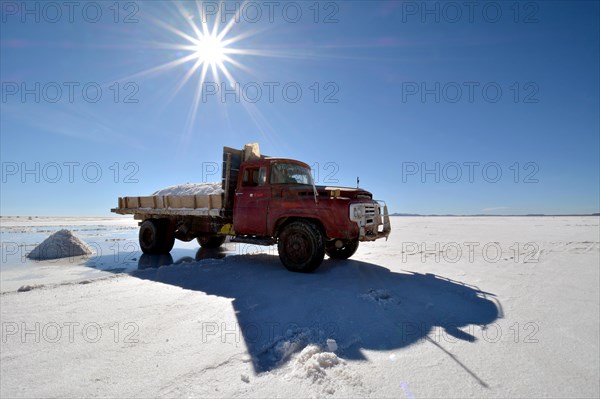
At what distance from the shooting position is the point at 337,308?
13.7ft

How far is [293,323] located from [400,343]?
1.29 m

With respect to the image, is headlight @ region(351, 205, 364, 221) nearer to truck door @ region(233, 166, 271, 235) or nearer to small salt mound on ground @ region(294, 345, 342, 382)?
truck door @ region(233, 166, 271, 235)

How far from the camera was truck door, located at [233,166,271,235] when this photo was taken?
721 cm

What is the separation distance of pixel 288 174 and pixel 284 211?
1071mm

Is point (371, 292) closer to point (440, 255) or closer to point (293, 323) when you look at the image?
point (293, 323)

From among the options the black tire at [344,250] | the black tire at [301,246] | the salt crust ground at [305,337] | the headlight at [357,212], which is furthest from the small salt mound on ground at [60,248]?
the headlight at [357,212]

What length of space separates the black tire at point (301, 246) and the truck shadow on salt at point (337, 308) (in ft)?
0.83

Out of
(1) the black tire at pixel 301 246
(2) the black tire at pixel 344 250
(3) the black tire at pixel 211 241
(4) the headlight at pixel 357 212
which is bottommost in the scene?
(3) the black tire at pixel 211 241

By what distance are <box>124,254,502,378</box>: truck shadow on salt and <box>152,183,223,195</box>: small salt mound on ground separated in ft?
9.11

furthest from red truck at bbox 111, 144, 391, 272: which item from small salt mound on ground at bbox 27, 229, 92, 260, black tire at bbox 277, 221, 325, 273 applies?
small salt mound on ground at bbox 27, 229, 92, 260

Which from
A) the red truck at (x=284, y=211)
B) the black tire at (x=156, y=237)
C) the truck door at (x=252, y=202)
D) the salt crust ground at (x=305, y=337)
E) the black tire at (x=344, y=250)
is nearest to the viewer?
the salt crust ground at (x=305, y=337)

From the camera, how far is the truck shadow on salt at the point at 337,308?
3.33 m

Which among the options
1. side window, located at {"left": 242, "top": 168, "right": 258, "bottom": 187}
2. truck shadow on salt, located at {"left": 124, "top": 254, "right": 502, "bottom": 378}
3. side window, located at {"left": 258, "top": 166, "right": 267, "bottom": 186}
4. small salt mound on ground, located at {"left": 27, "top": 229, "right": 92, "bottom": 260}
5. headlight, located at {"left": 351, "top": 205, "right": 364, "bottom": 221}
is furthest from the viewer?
small salt mound on ground, located at {"left": 27, "top": 229, "right": 92, "bottom": 260}

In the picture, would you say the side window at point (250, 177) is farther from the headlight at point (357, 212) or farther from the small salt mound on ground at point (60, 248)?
the small salt mound on ground at point (60, 248)
